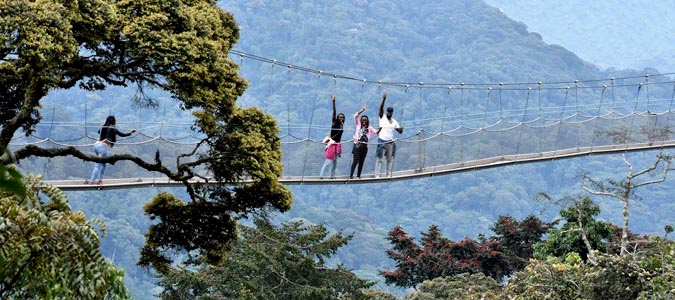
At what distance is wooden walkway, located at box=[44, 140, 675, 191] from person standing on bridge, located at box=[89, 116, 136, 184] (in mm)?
114

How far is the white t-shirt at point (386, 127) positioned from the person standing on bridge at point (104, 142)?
413 cm

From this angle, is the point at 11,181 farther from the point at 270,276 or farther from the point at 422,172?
the point at 270,276

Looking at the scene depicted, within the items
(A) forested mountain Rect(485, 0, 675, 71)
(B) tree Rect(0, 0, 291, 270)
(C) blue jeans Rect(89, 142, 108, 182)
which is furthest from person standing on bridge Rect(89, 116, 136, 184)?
(A) forested mountain Rect(485, 0, 675, 71)

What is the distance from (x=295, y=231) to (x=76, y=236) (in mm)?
17639

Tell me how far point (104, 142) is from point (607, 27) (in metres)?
157

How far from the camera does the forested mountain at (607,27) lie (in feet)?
530

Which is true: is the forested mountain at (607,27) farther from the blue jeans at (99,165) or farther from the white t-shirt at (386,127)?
the blue jeans at (99,165)

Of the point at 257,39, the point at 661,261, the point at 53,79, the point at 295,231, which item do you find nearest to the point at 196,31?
the point at 53,79

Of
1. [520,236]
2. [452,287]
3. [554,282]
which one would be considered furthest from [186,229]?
[520,236]

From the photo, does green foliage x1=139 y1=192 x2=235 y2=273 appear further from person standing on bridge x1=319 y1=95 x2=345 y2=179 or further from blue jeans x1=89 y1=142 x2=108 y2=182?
person standing on bridge x1=319 y1=95 x2=345 y2=179

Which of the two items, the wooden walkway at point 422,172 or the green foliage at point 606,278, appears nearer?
the green foliage at point 606,278

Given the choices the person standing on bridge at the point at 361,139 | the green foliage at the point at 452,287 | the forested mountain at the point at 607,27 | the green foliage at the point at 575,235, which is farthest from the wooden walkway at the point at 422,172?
the forested mountain at the point at 607,27

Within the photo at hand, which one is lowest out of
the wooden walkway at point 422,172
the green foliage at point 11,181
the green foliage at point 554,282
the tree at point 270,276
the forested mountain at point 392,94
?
the forested mountain at point 392,94

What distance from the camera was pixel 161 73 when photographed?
12.4 meters
